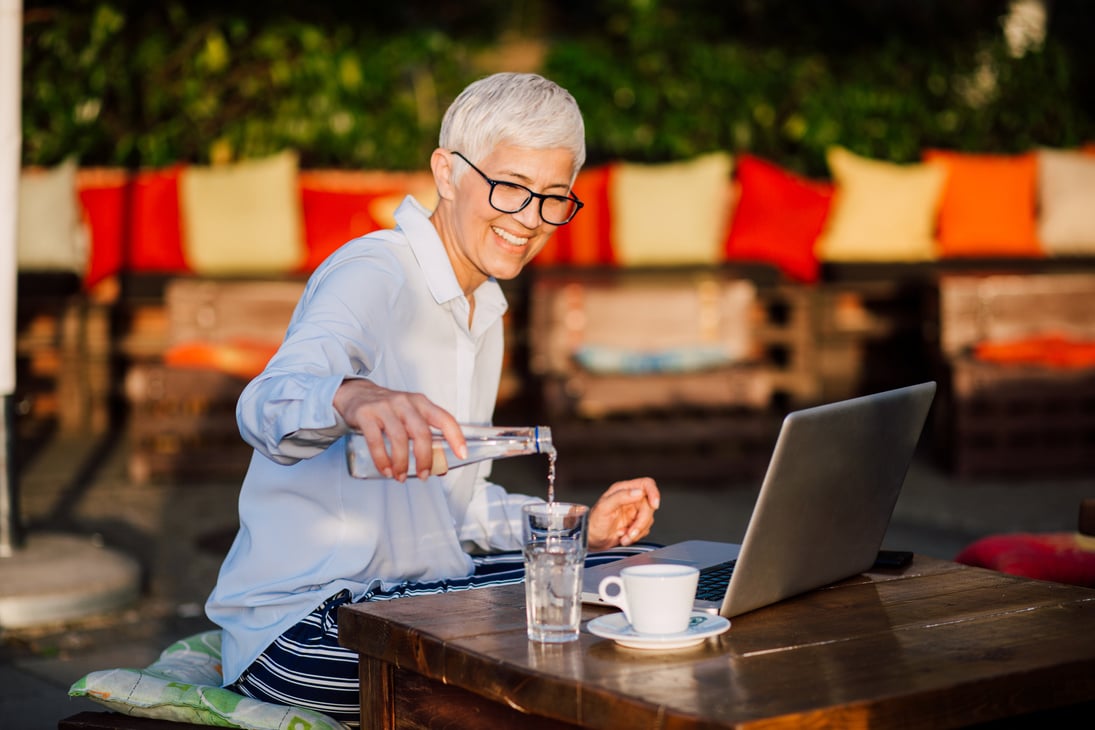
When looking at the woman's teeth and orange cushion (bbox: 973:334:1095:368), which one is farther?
orange cushion (bbox: 973:334:1095:368)

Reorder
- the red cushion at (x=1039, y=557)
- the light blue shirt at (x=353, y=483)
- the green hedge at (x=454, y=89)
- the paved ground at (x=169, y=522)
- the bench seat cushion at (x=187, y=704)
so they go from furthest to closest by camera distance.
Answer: the green hedge at (x=454, y=89)
the paved ground at (x=169, y=522)
the red cushion at (x=1039, y=557)
the light blue shirt at (x=353, y=483)
the bench seat cushion at (x=187, y=704)

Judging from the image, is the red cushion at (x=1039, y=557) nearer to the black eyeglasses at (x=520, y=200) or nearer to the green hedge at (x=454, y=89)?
the black eyeglasses at (x=520, y=200)

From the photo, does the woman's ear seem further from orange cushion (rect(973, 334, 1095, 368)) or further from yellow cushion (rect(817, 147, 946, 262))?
yellow cushion (rect(817, 147, 946, 262))

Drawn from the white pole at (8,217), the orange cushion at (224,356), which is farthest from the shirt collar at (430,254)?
the orange cushion at (224,356)

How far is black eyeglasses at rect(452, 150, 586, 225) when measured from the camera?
2246 mm

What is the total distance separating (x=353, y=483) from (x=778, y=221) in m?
5.22

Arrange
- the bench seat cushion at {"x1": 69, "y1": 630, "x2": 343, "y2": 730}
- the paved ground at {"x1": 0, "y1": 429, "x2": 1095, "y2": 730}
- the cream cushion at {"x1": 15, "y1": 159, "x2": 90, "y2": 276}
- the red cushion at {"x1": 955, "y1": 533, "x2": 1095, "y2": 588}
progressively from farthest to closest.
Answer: the cream cushion at {"x1": 15, "y1": 159, "x2": 90, "y2": 276} < the paved ground at {"x1": 0, "y1": 429, "x2": 1095, "y2": 730} < the red cushion at {"x1": 955, "y1": 533, "x2": 1095, "y2": 588} < the bench seat cushion at {"x1": 69, "y1": 630, "x2": 343, "y2": 730}

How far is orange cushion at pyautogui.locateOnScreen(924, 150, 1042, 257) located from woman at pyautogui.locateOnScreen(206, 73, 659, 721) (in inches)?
214

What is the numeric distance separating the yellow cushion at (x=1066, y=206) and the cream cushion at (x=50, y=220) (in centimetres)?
451

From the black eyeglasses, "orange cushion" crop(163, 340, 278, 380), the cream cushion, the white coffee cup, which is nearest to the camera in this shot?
the white coffee cup

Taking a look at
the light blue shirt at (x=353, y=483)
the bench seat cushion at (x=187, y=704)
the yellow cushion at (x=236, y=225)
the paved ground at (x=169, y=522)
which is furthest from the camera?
the yellow cushion at (x=236, y=225)

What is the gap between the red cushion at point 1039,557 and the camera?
2803mm

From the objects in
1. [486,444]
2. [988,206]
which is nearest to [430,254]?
[486,444]

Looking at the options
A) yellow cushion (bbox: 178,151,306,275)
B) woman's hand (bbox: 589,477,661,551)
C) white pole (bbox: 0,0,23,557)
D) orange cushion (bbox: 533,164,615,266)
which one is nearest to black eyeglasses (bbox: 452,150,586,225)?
woman's hand (bbox: 589,477,661,551)
